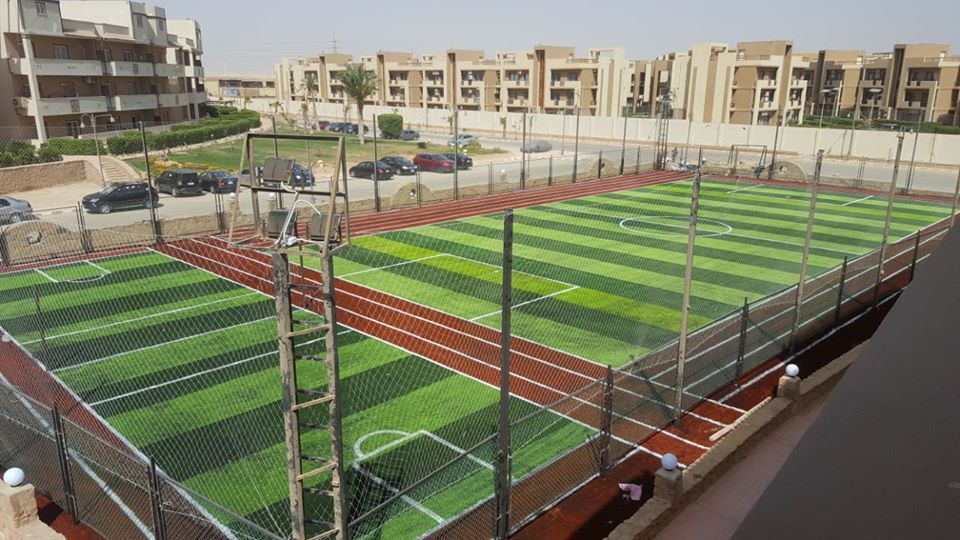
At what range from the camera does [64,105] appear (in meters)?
43.9

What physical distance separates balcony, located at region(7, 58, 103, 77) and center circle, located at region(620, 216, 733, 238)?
120ft

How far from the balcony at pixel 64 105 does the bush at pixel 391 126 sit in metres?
26.0

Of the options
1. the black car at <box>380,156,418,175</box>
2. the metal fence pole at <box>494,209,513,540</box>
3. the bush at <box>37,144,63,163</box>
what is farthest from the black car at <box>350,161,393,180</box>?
the metal fence pole at <box>494,209,513,540</box>

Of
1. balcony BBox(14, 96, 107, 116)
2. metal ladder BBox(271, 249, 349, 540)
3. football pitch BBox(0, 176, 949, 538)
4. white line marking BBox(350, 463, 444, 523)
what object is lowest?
white line marking BBox(350, 463, 444, 523)

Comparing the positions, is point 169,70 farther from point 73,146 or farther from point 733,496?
point 733,496

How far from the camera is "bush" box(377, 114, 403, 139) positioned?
6706cm

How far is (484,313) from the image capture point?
17594mm

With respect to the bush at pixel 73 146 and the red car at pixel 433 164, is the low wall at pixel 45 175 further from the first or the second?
the red car at pixel 433 164

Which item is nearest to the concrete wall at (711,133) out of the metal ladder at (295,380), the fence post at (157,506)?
the fence post at (157,506)

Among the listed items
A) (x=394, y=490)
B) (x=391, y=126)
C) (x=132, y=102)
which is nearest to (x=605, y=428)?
(x=394, y=490)

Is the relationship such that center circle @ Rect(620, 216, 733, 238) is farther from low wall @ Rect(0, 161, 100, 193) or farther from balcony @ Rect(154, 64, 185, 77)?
balcony @ Rect(154, 64, 185, 77)

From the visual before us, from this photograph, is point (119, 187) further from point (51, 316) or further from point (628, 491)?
point (628, 491)

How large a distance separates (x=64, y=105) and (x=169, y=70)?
12.8 meters

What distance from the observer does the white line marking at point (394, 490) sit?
9.64 meters
